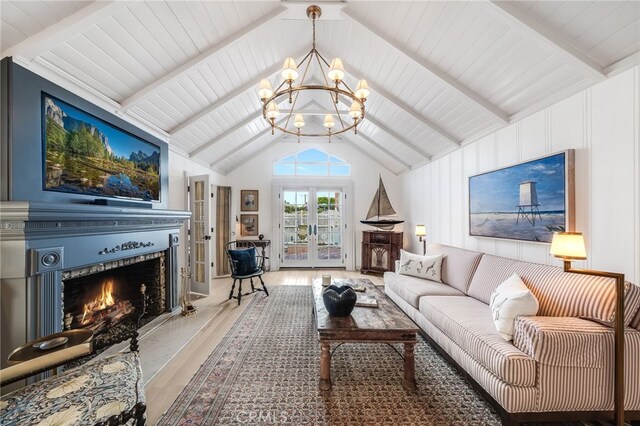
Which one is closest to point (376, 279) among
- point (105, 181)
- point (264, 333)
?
point (264, 333)

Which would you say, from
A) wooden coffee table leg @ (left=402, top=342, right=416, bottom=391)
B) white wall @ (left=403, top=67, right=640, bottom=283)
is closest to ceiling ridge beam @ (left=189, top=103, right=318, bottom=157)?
white wall @ (left=403, top=67, right=640, bottom=283)

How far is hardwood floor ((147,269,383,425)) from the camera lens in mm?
1895

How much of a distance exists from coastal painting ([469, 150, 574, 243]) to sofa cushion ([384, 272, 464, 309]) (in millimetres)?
873

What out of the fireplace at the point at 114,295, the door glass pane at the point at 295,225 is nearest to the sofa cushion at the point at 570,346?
the fireplace at the point at 114,295

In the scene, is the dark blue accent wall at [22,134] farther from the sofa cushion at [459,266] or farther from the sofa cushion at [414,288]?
the sofa cushion at [459,266]

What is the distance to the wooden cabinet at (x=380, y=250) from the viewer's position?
216 inches

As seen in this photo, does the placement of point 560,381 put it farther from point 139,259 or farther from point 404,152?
point 404,152

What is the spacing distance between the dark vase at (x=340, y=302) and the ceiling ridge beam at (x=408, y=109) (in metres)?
2.71

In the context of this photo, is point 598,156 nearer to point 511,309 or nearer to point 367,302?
point 511,309

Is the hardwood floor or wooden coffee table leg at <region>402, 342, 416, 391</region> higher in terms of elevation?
wooden coffee table leg at <region>402, 342, 416, 391</region>

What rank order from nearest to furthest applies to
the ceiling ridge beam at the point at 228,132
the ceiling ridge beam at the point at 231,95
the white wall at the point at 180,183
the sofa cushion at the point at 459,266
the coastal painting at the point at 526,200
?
1. the coastal painting at the point at 526,200
2. the sofa cushion at the point at 459,266
3. the ceiling ridge beam at the point at 231,95
4. the white wall at the point at 180,183
5. the ceiling ridge beam at the point at 228,132

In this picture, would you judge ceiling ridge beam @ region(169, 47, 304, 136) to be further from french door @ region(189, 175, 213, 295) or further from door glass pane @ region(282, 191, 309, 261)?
door glass pane @ region(282, 191, 309, 261)

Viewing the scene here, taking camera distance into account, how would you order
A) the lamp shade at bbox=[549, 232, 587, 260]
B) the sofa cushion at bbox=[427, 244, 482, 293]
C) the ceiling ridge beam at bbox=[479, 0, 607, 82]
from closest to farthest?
1. the lamp shade at bbox=[549, 232, 587, 260]
2. the ceiling ridge beam at bbox=[479, 0, 607, 82]
3. the sofa cushion at bbox=[427, 244, 482, 293]

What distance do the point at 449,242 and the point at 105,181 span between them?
4.57 meters
